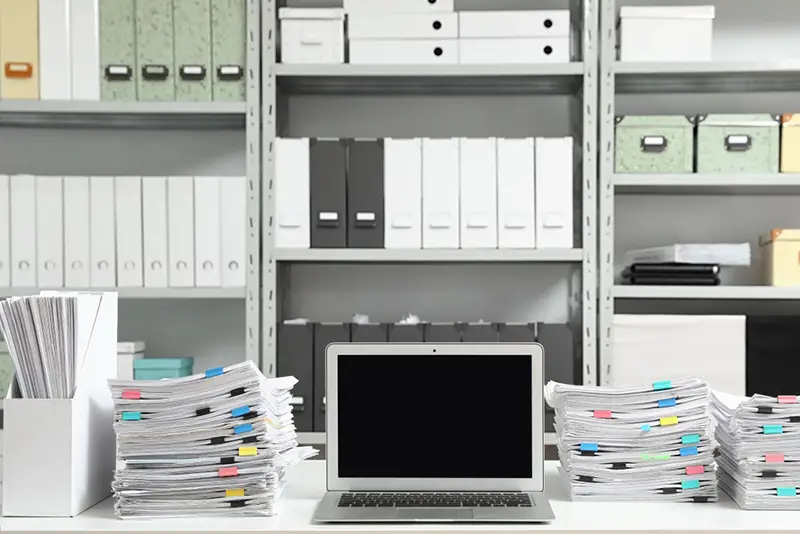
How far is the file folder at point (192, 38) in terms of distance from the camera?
7.93 ft

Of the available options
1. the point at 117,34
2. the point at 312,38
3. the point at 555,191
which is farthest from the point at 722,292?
the point at 117,34

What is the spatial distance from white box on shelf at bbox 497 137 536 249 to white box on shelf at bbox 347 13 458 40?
381mm

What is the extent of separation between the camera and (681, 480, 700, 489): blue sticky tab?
4.17ft

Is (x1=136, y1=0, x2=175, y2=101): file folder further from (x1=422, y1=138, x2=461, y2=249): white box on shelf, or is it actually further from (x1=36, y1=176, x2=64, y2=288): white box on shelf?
(x1=422, y1=138, x2=461, y2=249): white box on shelf

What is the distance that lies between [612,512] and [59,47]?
2.02 metres

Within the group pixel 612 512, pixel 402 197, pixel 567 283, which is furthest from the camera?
pixel 567 283

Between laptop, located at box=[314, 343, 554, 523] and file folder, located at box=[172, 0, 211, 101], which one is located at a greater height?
file folder, located at box=[172, 0, 211, 101]

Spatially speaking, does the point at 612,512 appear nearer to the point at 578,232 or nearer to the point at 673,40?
the point at 578,232

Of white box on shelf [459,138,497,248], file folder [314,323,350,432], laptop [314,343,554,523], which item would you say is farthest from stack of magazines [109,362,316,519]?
white box on shelf [459,138,497,248]

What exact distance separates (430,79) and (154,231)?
93cm

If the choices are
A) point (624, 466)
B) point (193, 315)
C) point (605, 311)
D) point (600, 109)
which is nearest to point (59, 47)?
point (193, 315)

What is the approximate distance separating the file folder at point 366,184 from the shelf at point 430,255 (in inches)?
1.9

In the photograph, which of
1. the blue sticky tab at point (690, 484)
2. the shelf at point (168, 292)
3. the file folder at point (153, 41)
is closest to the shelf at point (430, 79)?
the file folder at point (153, 41)

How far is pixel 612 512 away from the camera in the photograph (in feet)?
3.98
